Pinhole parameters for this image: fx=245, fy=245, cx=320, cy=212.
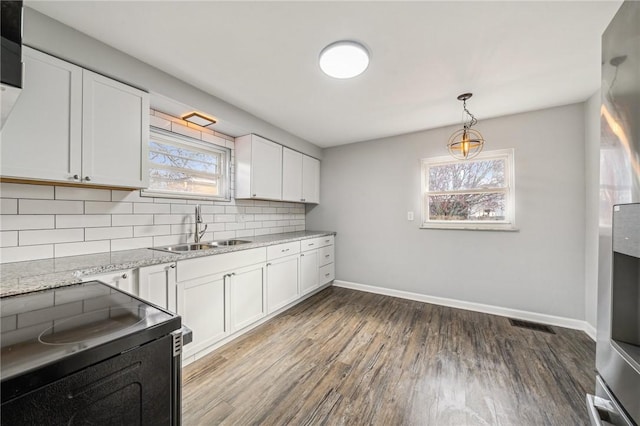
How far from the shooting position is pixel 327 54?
1730mm

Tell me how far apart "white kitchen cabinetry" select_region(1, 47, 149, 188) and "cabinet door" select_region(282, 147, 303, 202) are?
177 cm

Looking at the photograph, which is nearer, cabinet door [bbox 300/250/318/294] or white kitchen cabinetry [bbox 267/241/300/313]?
white kitchen cabinetry [bbox 267/241/300/313]

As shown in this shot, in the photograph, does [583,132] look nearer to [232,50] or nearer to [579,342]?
[579,342]

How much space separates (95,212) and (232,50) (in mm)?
1608

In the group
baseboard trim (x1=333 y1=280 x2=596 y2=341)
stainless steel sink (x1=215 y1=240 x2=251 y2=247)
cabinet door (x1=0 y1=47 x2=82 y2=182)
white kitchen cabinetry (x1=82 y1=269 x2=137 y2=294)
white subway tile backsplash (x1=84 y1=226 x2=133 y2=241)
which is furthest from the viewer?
stainless steel sink (x1=215 y1=240 x2=251 y2=247)

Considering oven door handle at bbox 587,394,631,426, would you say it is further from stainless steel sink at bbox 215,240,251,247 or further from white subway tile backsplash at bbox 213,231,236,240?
white subway tile backsplash at bbox 213,231,236,240

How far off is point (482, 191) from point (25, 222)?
13.8 ft

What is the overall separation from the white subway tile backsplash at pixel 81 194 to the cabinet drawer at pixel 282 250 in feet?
4.86

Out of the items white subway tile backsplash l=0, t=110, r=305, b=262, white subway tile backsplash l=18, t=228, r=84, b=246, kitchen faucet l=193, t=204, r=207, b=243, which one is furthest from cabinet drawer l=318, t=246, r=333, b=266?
white subway tile backsplash l=18, t=228, r=84, b=246

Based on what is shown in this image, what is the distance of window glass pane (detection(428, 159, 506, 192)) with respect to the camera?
2.99 meters

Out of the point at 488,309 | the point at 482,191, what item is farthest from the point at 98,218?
the point at 488,309

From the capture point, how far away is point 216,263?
214 centimetres

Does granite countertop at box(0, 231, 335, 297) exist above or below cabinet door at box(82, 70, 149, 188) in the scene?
below

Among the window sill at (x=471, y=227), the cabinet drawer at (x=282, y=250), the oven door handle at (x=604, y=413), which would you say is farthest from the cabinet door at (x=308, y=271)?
the oven door handle at (x=604, y=413)
